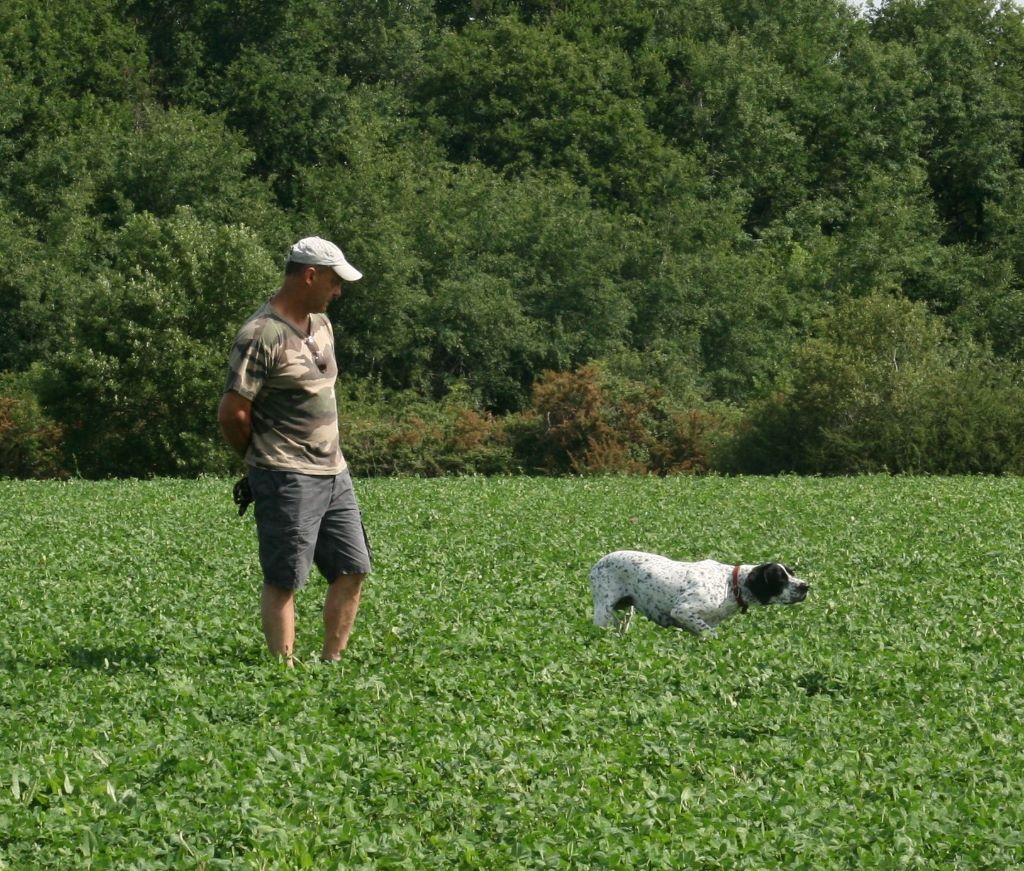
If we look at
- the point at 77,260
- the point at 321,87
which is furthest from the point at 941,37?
the point at 77,260

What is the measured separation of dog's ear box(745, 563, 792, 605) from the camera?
1074 centimetres

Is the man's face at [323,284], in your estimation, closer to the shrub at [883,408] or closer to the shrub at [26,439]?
the shrub at [883,408]

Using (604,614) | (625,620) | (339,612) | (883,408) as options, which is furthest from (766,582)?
(883,408)

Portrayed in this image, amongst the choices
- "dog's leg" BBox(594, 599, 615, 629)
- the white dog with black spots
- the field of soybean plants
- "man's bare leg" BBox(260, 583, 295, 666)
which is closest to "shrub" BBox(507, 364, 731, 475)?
the field of soybean plants

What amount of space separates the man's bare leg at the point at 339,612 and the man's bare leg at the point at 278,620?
0.68 feet

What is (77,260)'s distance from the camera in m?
60.0

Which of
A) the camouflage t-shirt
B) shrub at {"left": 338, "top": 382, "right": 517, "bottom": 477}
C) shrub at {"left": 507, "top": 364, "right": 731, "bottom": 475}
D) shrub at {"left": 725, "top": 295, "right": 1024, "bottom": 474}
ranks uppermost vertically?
the camouflage t-shirt

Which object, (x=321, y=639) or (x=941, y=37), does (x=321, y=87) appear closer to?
(x=941, y=37)

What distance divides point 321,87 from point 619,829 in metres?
68.0

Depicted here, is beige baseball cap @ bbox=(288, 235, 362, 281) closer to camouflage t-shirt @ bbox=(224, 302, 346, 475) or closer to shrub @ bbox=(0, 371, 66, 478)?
camouflage t-shirt @ bbox=(224, 302, 346, 475)

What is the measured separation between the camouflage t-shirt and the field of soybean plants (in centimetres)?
113

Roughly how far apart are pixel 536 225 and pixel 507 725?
194ft

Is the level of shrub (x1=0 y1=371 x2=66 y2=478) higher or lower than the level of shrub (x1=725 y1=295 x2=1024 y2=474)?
lower

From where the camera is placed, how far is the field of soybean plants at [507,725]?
613 cm
